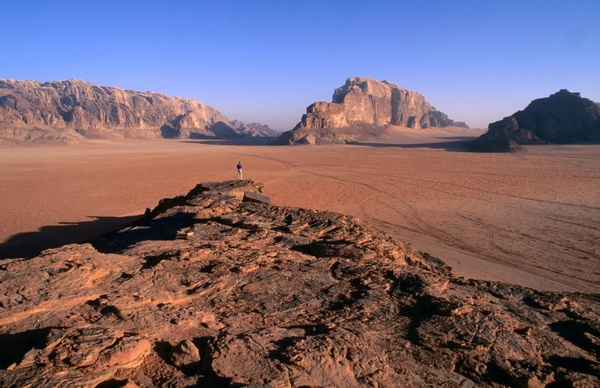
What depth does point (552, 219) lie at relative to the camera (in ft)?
40.0

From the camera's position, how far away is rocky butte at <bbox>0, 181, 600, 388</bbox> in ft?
8.27

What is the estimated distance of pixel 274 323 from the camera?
327 centimetres

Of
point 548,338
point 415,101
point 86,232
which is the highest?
point 415,101

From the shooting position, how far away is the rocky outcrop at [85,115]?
6600 centimetres

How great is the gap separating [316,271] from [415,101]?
115960mm

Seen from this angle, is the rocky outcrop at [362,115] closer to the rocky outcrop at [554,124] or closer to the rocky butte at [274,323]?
the rocky outcrop at [554,124]

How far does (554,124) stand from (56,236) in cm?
6125

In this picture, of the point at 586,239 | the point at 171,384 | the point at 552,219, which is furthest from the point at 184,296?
the point at 552,219

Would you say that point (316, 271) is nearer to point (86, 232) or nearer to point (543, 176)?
point (86, 232)

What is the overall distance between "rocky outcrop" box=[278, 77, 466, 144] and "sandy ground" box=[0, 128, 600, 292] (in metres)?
43.1

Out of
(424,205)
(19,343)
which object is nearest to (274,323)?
(19,343)

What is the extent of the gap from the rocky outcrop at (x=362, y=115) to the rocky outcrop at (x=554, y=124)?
28480 millimetres

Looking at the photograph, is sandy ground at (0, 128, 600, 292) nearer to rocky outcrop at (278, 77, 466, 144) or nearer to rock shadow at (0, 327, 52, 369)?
rock shadow at (0, 327, 52, 369)

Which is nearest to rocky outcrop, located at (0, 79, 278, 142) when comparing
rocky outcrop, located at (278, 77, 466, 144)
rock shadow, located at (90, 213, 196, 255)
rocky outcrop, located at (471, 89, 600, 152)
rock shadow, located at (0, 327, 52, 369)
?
rocky outcrop, located at (278, 77, 466, 144)
